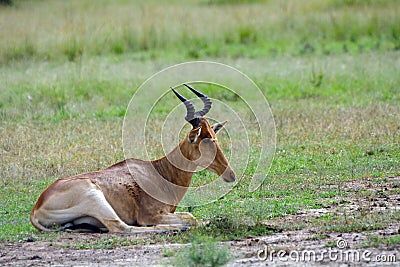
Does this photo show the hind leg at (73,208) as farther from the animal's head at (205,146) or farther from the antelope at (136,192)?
the animal's head at (205,146)

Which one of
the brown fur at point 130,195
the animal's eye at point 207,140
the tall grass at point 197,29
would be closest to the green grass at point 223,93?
the tall grass at point 197,29

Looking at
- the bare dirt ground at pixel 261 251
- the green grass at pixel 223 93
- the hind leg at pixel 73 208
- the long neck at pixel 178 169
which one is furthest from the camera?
the green grass at pixel 223 93

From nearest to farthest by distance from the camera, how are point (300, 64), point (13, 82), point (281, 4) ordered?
point (13, 82) → point (300, 64) → point (281, 4)

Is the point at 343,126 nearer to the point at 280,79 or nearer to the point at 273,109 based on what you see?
the point at 273,109

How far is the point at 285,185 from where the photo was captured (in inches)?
394

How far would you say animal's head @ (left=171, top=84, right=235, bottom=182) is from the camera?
28.2 feet

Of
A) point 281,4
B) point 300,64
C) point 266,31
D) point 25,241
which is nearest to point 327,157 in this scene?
point 25,241

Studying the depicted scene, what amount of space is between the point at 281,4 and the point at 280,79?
764cm

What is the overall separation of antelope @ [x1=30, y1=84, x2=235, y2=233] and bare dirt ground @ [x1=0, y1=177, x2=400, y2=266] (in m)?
0.24

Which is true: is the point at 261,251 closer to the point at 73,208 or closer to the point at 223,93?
the point at 73,208

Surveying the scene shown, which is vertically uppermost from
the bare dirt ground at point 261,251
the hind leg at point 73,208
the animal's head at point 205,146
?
the animal's head at point 205,146

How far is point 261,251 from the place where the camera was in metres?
7.20

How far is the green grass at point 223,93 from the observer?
31.2 ft

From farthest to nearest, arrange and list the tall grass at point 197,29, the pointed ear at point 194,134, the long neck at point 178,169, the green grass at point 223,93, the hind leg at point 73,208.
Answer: the tall grass at point 197,29, the green grass at point 223,93, the long neck at point 178,169, the pointed ear at point 194,134, the hind leg at point 73,208
